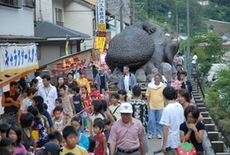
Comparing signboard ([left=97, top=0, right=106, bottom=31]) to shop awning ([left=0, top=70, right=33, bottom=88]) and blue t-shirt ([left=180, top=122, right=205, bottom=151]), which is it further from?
blue t-shirt ([left=180, top=122, right=205, bottom=151])

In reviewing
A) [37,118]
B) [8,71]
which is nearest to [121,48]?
[8,71]

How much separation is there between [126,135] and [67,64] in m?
12.7

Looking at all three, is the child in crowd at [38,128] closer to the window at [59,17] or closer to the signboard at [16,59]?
the signboard at [16,59]

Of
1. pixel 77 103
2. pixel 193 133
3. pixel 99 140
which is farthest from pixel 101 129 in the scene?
pixel 77 103

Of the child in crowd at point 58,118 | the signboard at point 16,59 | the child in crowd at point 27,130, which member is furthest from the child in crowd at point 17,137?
the signboard at point 16,59

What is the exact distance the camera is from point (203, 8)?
351ft

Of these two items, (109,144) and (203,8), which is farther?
(203,8)

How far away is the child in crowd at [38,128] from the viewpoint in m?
10.6

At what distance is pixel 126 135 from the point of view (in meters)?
9.45

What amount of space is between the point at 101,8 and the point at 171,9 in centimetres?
6226

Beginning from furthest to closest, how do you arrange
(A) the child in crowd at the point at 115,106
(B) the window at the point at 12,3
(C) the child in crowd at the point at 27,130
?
(B) the window at the point at 12,3, (A) the child in crowd at the point at 115,106, (C) the child in crowd at the point at 27,130

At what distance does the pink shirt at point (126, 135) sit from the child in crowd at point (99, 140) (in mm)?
462

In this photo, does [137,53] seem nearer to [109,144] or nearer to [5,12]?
[5,12]

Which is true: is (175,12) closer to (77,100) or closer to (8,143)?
(77,100)
